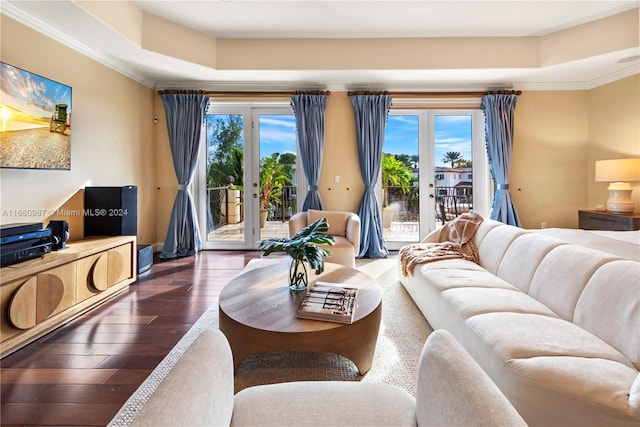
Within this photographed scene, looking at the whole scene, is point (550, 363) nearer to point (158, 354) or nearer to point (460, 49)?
point (158, 354)

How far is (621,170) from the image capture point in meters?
3.76

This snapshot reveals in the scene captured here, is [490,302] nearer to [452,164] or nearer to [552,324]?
[552,324]

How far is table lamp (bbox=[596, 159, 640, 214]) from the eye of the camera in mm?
3717

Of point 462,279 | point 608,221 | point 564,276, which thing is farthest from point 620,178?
point 462,279

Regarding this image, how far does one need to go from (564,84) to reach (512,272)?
4047 millimetres

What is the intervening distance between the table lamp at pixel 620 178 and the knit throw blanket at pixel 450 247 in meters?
2.25

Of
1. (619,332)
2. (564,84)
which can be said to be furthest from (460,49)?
(619,332)

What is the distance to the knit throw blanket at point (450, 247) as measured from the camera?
2.76 meters

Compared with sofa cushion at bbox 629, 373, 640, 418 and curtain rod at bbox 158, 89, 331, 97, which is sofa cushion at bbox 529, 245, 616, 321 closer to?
sofa cushion at bbox 629, 373, 640, 418

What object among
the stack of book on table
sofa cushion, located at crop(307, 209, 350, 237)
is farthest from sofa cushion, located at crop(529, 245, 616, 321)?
sofa cushion, located at crop(307, 209, 350, 237)

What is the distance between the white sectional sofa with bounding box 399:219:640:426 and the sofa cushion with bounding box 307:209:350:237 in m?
1.71

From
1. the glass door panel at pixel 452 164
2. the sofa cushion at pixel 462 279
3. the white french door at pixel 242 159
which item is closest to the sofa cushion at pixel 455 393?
the sofa cushion at pixel 462 279

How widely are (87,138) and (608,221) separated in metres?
6.25

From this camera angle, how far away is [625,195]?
3848mm
